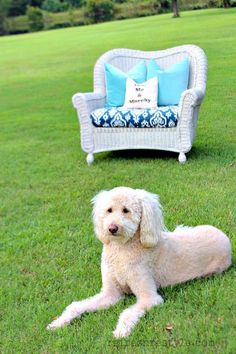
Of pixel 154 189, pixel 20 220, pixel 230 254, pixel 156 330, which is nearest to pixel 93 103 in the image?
pixel 154 189

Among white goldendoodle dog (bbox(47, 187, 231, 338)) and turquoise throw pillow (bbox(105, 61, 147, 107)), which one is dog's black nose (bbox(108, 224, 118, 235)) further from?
turquoise throw pillow (bbox(105, 61, 147, 107))

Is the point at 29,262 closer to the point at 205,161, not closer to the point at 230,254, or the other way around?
the point at 230,254

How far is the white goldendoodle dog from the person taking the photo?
2.92 meters

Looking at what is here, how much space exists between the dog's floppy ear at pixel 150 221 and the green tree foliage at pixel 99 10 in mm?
46073

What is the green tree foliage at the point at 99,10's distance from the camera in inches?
1857

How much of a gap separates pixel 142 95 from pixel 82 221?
2.40 metres

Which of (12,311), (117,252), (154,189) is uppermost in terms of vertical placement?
(117,252)

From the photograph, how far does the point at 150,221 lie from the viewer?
2932 millimetres

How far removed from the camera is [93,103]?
6586 millimetres

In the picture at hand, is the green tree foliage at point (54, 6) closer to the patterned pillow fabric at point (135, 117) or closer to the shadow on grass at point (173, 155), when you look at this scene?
the shadow on grass at point (173, 155)

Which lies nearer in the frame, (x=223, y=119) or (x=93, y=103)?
(x=93, y=103)

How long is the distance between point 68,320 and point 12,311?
385mm

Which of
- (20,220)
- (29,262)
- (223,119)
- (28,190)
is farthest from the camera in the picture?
(223,119)

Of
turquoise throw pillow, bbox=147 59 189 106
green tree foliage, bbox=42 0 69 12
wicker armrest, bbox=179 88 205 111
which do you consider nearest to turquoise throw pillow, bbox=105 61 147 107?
turquoise throw pillow, bbox=147 59 189 106
